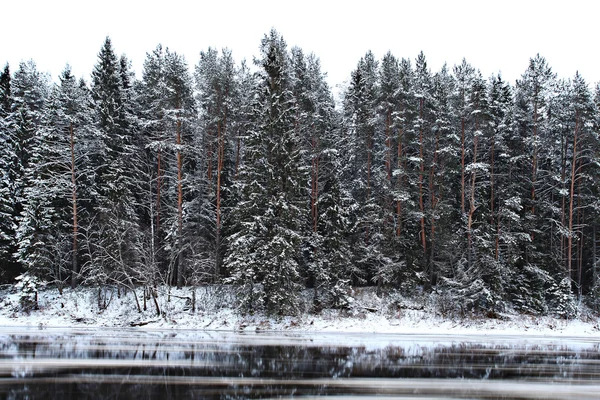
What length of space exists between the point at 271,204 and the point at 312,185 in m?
6.00

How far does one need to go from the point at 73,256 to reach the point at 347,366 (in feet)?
92.3

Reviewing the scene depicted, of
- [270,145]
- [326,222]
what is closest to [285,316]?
[326,222]

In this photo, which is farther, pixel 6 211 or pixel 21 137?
pixel 21 137

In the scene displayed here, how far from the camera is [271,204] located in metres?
32.2

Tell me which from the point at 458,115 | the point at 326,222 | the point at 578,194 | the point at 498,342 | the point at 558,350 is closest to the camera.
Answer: the point at 558,350

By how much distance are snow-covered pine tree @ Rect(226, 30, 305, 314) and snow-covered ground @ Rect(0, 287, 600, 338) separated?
1.89 metres

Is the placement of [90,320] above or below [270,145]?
below

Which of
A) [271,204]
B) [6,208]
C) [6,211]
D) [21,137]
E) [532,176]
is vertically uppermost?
[21,137]

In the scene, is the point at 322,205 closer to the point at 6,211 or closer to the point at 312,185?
the point at 312,185

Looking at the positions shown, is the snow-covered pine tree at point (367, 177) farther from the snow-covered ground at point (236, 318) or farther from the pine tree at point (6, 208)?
the pine tree at point (6, 208)

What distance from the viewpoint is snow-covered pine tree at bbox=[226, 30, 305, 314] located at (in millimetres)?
31328

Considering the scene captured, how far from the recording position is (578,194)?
39.7m

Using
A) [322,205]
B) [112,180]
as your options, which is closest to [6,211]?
[112,180]

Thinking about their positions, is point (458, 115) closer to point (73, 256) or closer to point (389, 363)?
point (389, 363)
